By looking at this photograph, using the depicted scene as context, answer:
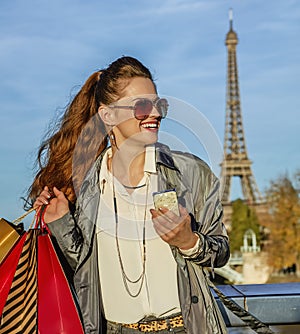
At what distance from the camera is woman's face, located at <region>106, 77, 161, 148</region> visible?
2314 millimetres

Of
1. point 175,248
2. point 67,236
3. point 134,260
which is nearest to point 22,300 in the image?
point 67,236

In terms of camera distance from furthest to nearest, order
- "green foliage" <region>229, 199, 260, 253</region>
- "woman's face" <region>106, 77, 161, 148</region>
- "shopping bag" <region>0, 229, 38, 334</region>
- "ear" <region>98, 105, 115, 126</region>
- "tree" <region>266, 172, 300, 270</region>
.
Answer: "green foliage" <region>229, 199, 260, 253</region> → "tree" <region>266, 172, 300, 270</region> → "ear" <region>98, 105, 115, 126</region> → "woman's face" <region>106, 77, 161, 148</region> → "shopping bag" <region>0, 229, 38, 334</region>

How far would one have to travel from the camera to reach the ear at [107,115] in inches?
95.4

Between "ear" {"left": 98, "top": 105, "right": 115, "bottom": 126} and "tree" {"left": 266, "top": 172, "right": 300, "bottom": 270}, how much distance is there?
101ft

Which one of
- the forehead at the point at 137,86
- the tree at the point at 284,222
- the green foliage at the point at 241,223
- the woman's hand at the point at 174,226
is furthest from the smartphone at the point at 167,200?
the green foliage at the point at 241,223

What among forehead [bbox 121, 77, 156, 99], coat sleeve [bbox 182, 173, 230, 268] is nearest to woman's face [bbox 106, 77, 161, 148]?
forehead [bbox 121, 77, 156, 99]

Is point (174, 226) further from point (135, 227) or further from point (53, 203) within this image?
point (53, 203)

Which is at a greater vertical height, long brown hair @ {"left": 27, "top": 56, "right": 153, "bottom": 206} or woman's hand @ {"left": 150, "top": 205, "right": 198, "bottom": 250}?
long brown hair @ {"left": 27, "top": 56, "right": 153, "bottom": 206}

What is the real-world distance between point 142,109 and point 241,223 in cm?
4009

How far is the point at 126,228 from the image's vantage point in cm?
234

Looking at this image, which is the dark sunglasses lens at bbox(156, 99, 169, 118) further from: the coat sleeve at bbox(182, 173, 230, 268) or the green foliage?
the green foliage

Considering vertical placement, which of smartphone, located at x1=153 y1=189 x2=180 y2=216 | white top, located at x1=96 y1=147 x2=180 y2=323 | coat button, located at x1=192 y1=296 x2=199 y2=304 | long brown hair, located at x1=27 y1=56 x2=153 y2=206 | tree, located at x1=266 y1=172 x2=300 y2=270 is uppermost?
tree, located at x1=266 y1=172 x2=300 y2=270

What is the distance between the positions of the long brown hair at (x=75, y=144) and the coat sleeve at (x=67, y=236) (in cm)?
13

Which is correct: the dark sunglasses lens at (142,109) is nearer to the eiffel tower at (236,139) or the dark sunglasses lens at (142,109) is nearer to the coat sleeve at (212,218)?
the coat sleeve at (212,218)
